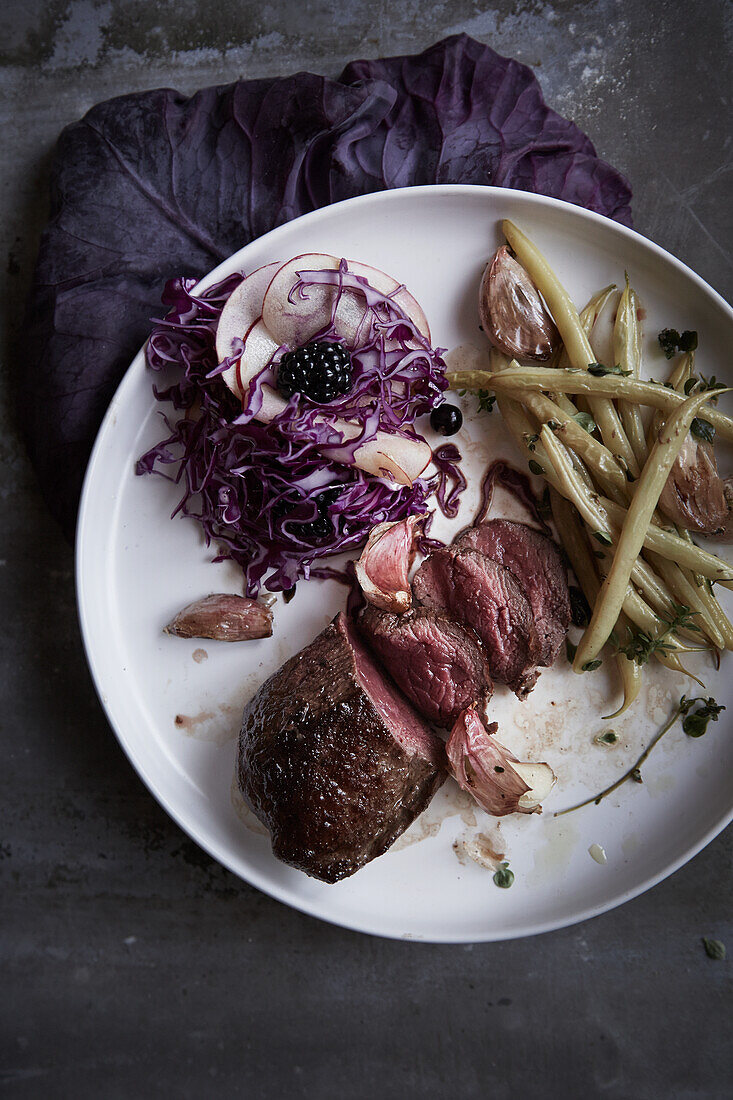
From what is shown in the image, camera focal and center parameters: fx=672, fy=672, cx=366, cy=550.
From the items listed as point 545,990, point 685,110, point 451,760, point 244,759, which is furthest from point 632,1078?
point 685,110

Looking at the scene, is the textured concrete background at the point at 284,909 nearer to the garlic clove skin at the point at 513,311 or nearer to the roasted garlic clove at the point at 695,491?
the garlic clove skin at the point at 513,311

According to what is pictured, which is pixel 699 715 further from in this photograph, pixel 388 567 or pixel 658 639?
pixel 388 567

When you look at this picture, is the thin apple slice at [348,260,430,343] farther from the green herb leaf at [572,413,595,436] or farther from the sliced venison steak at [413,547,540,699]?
the sliced venison steak at [413,547,540,699]

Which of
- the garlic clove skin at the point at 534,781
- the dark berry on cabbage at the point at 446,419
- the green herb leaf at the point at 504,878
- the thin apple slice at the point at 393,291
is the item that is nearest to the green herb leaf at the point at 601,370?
the dark berry on cabbage at the point at 446,419

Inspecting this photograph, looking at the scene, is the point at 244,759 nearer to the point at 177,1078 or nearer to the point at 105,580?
the point at 105,580

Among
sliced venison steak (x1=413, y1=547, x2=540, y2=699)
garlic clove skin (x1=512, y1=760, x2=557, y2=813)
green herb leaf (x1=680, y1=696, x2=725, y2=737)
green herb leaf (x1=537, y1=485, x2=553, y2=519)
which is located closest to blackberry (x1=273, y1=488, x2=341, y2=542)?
sliced venison steak (x1=413, y1=547, x2=540, y2=699)

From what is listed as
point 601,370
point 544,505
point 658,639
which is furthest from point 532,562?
point 601,370
